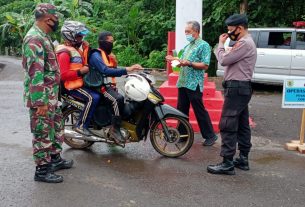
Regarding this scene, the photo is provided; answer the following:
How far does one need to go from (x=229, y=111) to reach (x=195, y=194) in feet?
3.64

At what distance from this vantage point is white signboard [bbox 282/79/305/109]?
20.9ft

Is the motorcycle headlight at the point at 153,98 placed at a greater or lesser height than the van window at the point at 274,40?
lesser

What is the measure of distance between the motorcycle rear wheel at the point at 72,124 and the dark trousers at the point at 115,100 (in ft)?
1.86

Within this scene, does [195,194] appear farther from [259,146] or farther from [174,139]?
[259,146]

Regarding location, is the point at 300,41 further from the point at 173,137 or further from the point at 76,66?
the point at 76,66

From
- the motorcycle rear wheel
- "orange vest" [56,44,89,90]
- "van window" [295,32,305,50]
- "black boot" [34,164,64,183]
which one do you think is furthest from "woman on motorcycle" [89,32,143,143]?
"van window" [295,32,305,50]

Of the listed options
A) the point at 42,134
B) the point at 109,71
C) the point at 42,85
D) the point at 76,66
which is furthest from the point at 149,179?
the point at 76,66

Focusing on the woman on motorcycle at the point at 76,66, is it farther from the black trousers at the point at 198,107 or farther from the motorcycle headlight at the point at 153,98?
the black trousers at the point at 198,107

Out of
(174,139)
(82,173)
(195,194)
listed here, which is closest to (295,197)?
(195,194)

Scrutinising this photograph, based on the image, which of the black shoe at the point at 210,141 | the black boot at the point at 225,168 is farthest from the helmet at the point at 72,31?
the black shoe at the point at 210,141

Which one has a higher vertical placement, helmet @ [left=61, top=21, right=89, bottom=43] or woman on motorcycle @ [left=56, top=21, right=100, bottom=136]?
helmet @ [left=61, top=21, right=89, bottom=43]

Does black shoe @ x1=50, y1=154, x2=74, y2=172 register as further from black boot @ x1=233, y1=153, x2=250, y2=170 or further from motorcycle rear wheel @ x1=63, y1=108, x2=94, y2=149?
black boot @ x1=233, y1=153, x2=250, y2=170

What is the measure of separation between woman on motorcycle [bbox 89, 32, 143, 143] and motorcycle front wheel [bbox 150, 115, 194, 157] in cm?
45

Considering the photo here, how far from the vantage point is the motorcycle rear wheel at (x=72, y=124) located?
5.99 m
